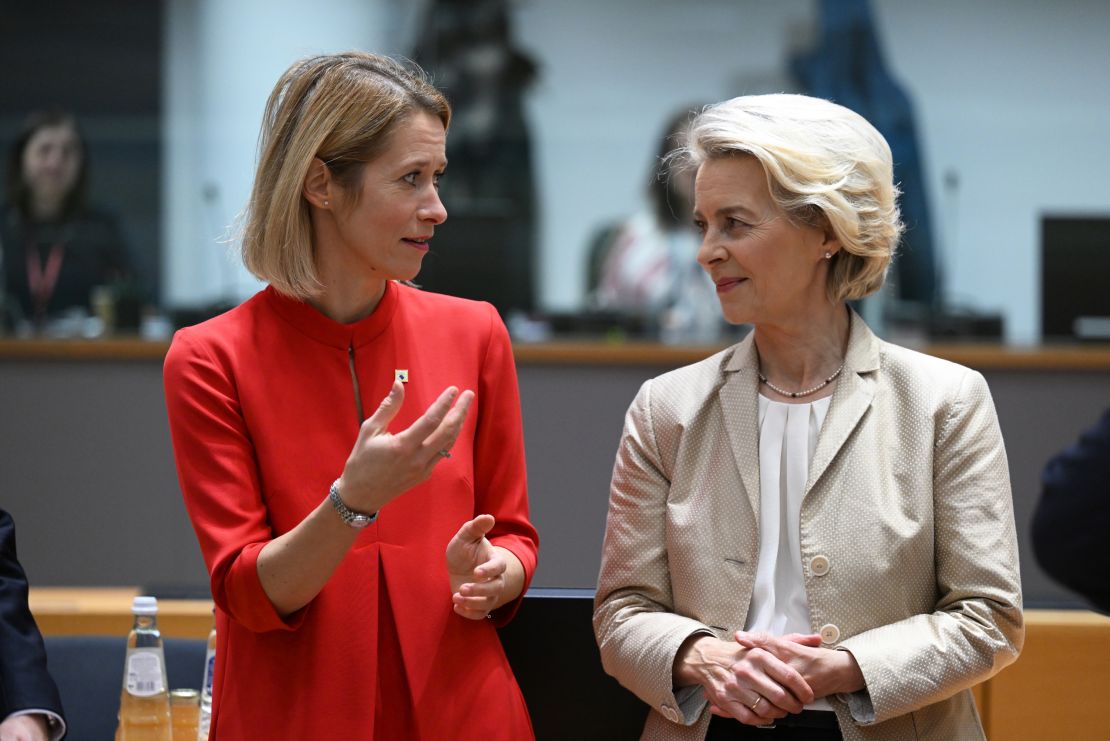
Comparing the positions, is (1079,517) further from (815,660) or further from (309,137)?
(309,137)

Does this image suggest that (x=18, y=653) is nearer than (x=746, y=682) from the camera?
No

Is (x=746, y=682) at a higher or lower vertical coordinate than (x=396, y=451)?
lower

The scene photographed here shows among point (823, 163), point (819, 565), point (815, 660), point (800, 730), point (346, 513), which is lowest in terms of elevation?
point (800, 730)

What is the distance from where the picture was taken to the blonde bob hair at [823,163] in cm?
187

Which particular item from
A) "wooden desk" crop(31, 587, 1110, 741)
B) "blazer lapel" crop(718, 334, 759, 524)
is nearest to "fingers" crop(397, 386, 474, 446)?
"blazer lapel" crop(718, 334, 759, 524)

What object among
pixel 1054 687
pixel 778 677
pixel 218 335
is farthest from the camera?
pixel 1054 687

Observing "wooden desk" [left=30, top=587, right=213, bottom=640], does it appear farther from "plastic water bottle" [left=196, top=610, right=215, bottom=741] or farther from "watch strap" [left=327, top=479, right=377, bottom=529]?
"watch strap" [left=327, top=479, right=377, bottom=529]

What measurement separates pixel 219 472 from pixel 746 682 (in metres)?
0.71

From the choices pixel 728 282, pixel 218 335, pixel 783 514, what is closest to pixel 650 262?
pixel 728 282

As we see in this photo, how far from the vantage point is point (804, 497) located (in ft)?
5.98

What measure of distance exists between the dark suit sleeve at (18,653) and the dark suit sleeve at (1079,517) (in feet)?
4.31

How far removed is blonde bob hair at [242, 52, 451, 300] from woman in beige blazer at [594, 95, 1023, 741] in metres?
0.44

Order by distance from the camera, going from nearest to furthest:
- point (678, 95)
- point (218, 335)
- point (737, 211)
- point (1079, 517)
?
point (1079, 517) → point (218, 335) → point (737, 211) → point (678, 95)

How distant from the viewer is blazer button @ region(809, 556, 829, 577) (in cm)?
178
